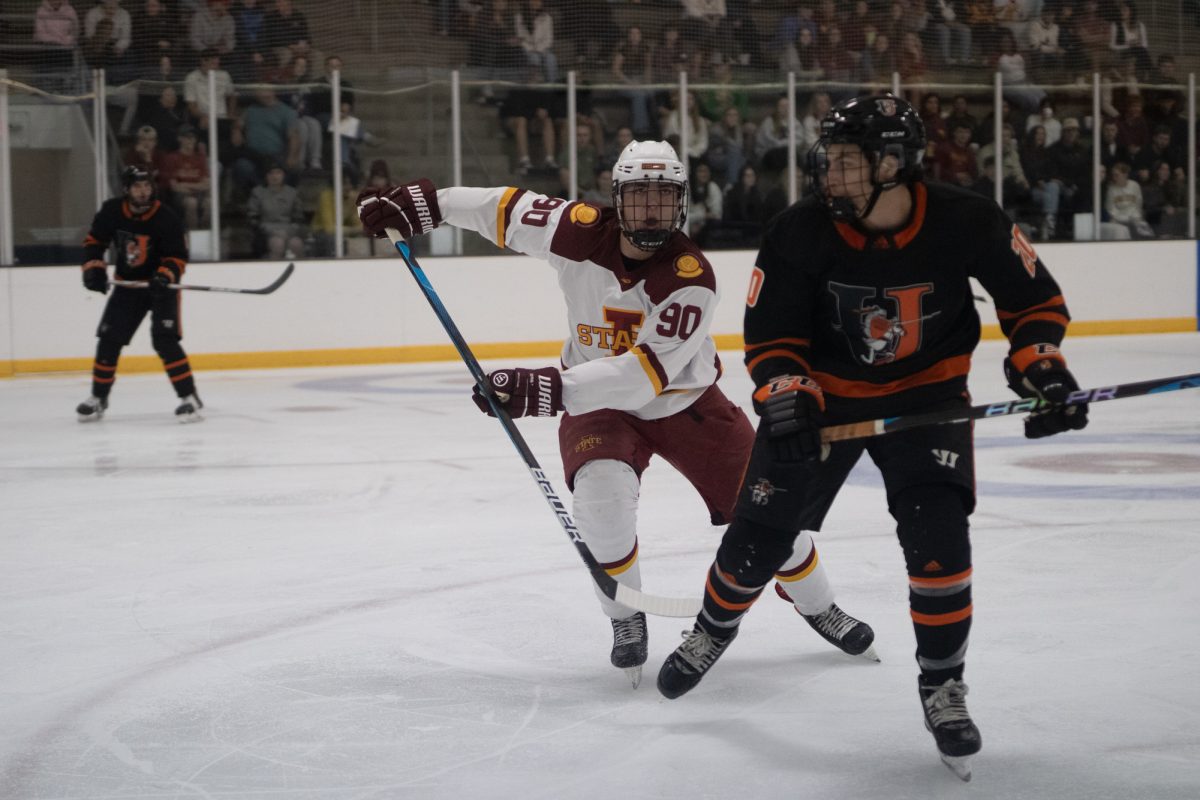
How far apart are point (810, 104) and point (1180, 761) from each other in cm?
904

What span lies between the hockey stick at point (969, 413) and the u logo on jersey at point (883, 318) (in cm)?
11

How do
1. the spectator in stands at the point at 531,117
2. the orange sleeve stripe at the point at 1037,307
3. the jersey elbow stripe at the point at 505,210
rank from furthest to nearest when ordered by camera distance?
1. the spectator in stands at the point at 531,117
2. the jersey elbow stripe at the point at 505,210
3. the orange sleeve stripe at the point at 1037,307

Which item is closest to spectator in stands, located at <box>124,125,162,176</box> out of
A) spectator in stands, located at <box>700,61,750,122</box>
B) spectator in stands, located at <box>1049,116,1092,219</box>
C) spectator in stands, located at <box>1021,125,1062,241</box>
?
spectator in stands, located at <box>700,61,750,122</box>

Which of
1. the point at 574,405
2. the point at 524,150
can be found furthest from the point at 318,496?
the point at 524,150

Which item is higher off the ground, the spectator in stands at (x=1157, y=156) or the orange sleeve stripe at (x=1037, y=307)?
the spectator in stands at (x=1157, y=156)

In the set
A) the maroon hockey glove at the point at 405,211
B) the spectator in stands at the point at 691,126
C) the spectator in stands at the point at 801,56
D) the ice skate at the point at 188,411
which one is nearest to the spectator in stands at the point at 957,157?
the spectator in stands at the point at 801,56

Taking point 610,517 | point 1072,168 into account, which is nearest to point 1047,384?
point 610,517

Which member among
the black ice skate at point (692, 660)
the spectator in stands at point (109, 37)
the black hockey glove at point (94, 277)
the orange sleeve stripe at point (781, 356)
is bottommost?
the black ice skate at point (692, 660)

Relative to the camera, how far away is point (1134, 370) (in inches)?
335

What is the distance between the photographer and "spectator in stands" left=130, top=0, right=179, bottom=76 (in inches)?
375

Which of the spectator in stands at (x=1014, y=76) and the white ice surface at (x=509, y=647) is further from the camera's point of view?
the spectator in stands at (x=1014, y=76)

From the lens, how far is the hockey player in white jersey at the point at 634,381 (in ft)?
8.75

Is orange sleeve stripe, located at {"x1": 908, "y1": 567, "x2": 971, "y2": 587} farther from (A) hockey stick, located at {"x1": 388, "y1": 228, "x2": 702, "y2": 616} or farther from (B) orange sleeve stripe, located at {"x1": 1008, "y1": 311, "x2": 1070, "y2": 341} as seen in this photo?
(A) hockey stick, located at {"x1": 388, "y1": 228, "x2": 702, "y2": 616}

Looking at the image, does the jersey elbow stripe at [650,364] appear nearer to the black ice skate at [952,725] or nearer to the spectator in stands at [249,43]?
the black ice skate at [952,725]
